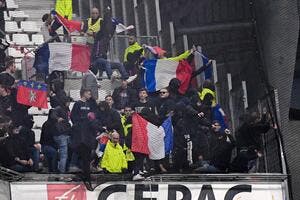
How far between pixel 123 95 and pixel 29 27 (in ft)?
5.66

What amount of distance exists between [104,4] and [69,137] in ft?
7.61

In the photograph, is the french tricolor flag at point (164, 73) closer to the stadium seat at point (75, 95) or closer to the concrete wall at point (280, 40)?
the stadium seat at point (75, 95)

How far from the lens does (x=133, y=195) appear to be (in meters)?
13.6

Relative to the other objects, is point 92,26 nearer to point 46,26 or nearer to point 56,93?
point 46,26

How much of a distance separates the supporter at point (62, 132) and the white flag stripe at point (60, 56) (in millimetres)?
686

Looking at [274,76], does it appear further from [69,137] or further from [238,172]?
[69,137]

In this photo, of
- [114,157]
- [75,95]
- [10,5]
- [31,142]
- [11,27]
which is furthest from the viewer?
[11,27]

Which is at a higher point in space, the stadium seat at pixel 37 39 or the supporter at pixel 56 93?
the stadium seat at pixel 37 39

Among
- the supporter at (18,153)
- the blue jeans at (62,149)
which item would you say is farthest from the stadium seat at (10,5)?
the blue jeans at (62,149)

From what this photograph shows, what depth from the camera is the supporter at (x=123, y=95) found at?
45.9ft

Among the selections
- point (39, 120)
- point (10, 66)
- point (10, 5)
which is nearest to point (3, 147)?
point (39, 120)

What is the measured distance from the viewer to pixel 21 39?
14.4 meters

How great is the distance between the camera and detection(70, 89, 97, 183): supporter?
13484 mm

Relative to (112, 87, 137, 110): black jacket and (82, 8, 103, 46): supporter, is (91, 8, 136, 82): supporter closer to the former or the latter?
(82, 8, 103, 46): supporter
